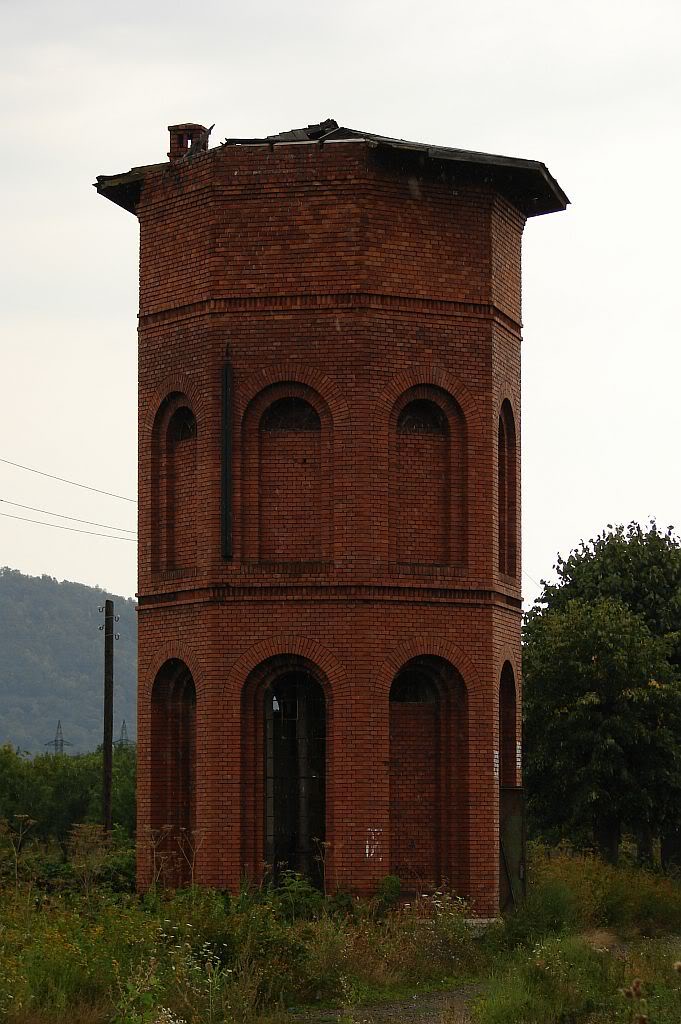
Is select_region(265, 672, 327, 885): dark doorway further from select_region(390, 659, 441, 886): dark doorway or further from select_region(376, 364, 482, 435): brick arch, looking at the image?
select_region(376, 364, 482, 435): brick arch

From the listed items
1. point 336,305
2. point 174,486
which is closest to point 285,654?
point 174,486

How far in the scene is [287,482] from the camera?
26.5 meters

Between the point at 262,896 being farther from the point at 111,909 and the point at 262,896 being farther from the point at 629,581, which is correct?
the point at 629,581

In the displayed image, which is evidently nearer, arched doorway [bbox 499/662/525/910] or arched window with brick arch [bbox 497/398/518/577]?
arched doorway [bbox 499/662/525/910]

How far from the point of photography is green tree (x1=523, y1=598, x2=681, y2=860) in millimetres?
37094

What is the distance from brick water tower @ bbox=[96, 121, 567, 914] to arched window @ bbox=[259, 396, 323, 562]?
0.03 m

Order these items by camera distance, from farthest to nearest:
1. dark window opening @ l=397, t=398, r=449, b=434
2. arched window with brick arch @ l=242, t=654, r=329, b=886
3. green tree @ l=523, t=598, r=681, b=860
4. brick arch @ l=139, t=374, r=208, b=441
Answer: green tree @ l=523, t=598, r=681, b=860
dark window opening @ l=397, t=398, r=449, b=434
brick arch @ l=139, t=374, r=208, b=441
arched window with brick arch @ l=242, t=654, r=329, b=886

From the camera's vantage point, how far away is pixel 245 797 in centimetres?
2608

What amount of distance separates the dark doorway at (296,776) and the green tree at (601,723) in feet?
37.2

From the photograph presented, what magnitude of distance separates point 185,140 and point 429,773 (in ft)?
34.3

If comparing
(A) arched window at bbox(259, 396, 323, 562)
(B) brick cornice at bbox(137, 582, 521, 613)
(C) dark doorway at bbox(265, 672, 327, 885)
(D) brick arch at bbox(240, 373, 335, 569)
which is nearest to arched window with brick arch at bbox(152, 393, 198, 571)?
(B) brick cornice at bbox(137, 582, 521, 613)

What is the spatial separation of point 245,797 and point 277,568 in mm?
3306

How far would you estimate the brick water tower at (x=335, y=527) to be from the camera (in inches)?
1024

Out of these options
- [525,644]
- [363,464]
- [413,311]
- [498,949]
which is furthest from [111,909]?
[525,644]
